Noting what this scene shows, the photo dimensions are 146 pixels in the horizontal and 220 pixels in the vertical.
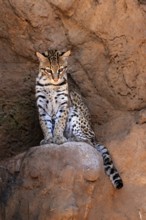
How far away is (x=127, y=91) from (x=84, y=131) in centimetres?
81

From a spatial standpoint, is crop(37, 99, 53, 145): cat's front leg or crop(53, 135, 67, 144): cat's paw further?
crop(37, 99, 53, 145): cat's front leg

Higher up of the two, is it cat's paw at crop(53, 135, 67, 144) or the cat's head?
the cat's head

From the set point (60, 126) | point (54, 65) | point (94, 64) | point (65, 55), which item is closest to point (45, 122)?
point (60, 126)

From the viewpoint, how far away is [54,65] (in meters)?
7.58

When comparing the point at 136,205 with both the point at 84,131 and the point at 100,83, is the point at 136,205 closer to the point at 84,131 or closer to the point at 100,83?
the point at 84,131

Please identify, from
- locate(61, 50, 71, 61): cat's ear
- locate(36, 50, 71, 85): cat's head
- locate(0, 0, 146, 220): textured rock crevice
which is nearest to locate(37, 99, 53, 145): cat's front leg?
locate(36, 50, 71, 85): cat's head

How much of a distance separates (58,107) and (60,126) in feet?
0.89

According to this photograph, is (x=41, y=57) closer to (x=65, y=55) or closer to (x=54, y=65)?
(x=54, y=65)

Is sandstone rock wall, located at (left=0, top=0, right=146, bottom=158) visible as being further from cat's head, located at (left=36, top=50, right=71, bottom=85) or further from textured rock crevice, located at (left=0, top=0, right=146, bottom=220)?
cat's head, located at (left=36, top=50, right=71, bottom=85)

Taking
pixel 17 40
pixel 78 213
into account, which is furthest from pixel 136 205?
pixel 17 40

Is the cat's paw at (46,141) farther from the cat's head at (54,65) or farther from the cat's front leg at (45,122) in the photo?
the cat's head at (54,65)

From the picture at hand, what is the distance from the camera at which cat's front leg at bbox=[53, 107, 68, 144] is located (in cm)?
746

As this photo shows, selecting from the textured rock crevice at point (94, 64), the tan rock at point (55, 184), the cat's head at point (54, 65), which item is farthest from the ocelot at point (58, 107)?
the tan rock at point (55, 184)

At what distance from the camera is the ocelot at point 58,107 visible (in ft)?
24.9
